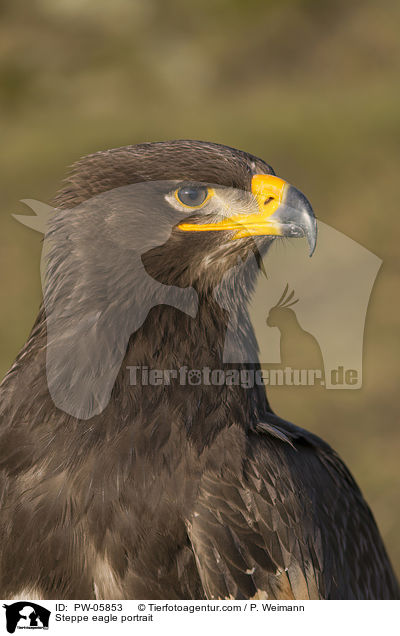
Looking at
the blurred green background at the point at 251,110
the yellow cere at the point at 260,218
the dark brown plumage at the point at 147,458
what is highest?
the blurred green background at the point at 251,110

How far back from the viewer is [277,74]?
651 centimetres

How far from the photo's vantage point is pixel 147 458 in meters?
2.18

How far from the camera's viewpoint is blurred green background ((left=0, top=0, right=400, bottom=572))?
19.5ft

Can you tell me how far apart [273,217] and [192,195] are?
0.78 ft

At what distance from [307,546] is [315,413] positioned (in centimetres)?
485

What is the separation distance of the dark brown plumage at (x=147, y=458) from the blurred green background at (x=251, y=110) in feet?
12.1
